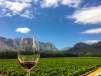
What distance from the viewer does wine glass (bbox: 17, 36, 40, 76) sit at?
2510 mm

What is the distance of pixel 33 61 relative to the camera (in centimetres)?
257

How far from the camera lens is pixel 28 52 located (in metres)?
2.51

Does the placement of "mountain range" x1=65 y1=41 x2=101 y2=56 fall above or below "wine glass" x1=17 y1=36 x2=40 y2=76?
above

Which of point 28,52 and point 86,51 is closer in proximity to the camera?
point 28,52

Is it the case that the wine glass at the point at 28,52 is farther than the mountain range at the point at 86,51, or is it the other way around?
the mountain range at the point at 86,51

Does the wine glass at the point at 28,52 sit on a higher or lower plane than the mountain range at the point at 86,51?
lower

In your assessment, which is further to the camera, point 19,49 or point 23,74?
point 23,74

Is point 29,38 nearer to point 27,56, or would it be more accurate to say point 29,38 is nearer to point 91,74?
point 27,56

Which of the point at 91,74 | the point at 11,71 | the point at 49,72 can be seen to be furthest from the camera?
the point at 11,71

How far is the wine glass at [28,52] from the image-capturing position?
2510 mm

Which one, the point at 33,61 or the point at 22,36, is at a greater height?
the point at 22,36

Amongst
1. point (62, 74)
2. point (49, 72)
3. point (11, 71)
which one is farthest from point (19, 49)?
point (11, 71)

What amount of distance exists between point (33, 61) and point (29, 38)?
0.49 ft

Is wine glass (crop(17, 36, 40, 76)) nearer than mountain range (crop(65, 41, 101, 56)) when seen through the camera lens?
Yes
